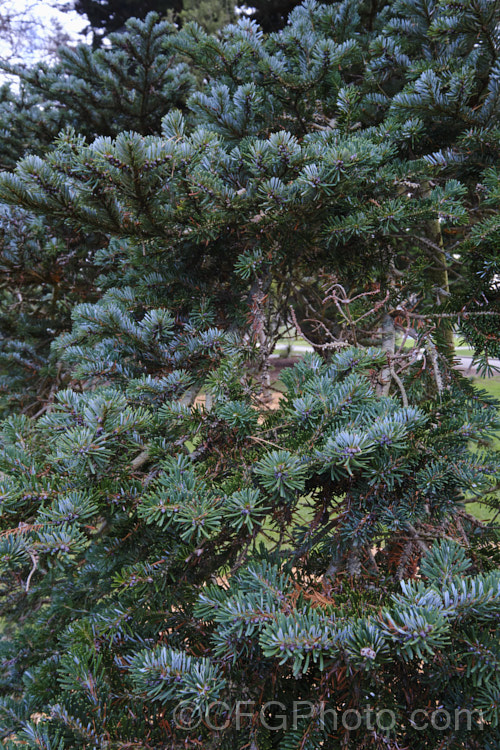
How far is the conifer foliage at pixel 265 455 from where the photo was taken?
63cm

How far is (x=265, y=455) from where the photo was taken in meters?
0.73

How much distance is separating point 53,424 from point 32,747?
1.77 feet

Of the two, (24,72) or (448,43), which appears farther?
(24,72)

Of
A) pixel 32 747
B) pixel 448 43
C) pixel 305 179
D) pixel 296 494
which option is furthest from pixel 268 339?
pixel 448 43

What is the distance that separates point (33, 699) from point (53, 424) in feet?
2.53

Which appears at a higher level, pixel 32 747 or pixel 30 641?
pixel 32 747

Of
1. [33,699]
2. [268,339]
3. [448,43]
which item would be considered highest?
[448,43]

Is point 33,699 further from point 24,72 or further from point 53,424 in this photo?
point 24,72

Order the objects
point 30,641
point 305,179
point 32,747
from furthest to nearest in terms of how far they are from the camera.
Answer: point 30,641
point 305,179
point 32,747

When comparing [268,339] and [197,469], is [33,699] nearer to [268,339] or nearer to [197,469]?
[197,469]

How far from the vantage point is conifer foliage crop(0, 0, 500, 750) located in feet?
2.07

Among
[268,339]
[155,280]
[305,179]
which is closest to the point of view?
[305,179]

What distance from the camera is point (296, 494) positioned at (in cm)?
78

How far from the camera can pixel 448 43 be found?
1.32 m
